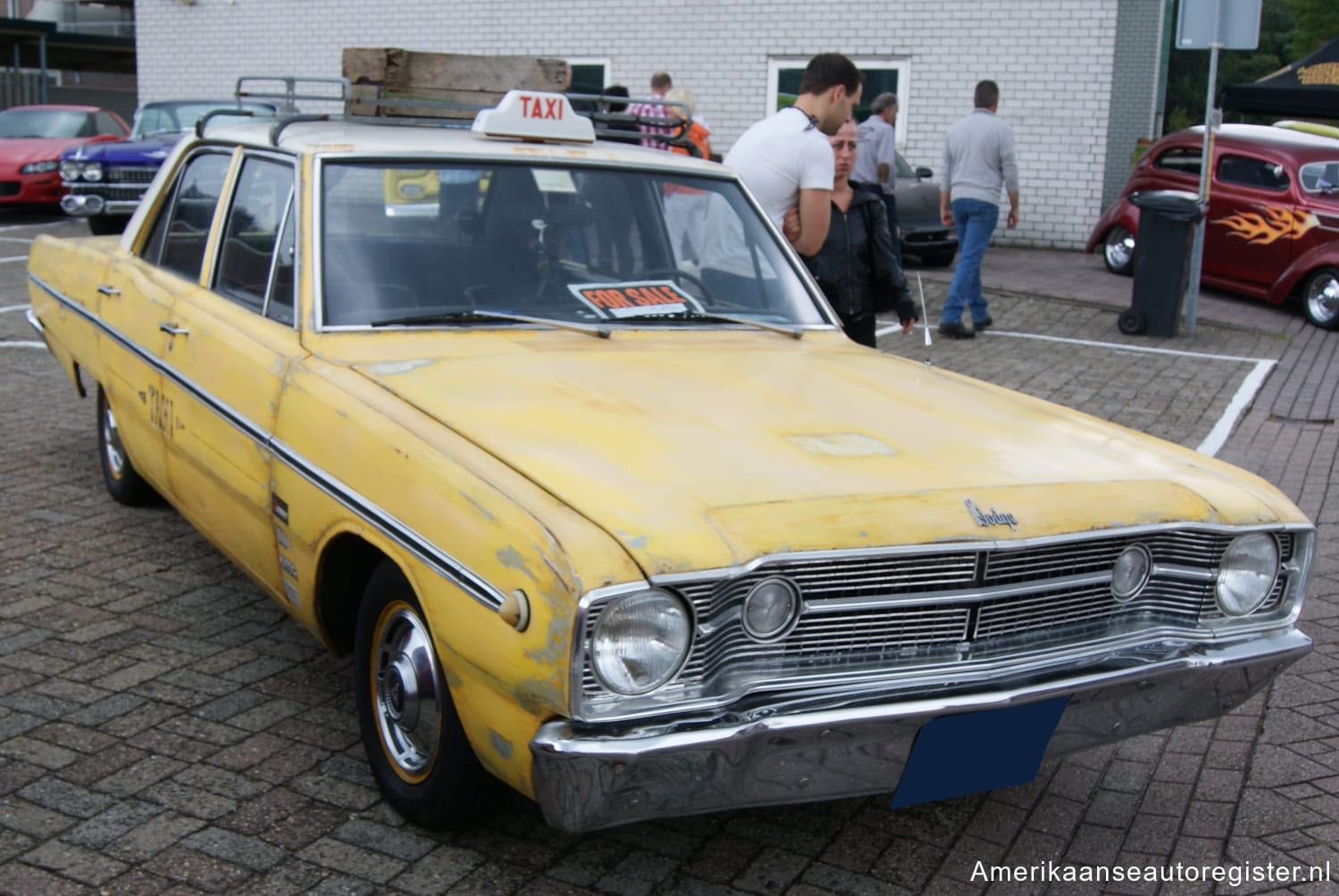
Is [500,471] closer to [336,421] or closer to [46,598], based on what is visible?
[336,421]

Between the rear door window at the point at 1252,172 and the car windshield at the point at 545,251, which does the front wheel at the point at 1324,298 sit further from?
the car windshield at the point at 545,251

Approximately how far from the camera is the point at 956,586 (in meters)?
2.76

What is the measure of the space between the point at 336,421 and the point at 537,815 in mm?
1090

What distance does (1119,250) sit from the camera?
1438cm

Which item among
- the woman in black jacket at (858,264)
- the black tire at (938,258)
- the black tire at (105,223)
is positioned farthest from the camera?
the black tire at (105,223)

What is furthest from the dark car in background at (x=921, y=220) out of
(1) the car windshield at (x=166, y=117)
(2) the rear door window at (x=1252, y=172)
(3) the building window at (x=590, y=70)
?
(1) the car windshield at (x=166, y=117)

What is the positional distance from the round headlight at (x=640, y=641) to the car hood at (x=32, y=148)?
56.3 feet

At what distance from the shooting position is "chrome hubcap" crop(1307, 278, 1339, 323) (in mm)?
11820

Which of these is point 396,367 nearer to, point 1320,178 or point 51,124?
point 1320,178

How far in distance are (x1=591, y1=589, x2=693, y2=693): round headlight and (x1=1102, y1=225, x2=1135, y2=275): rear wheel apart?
42.1ft

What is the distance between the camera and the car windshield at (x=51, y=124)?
18.1m

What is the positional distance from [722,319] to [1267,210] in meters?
10.3

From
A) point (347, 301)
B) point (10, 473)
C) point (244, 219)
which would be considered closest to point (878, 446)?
point (347, 301)

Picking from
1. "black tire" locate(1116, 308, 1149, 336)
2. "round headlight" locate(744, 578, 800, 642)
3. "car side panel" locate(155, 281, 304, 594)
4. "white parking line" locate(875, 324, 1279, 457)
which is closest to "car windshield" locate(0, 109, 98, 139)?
"white parking line" locate(875, 324, 1279, 457)
